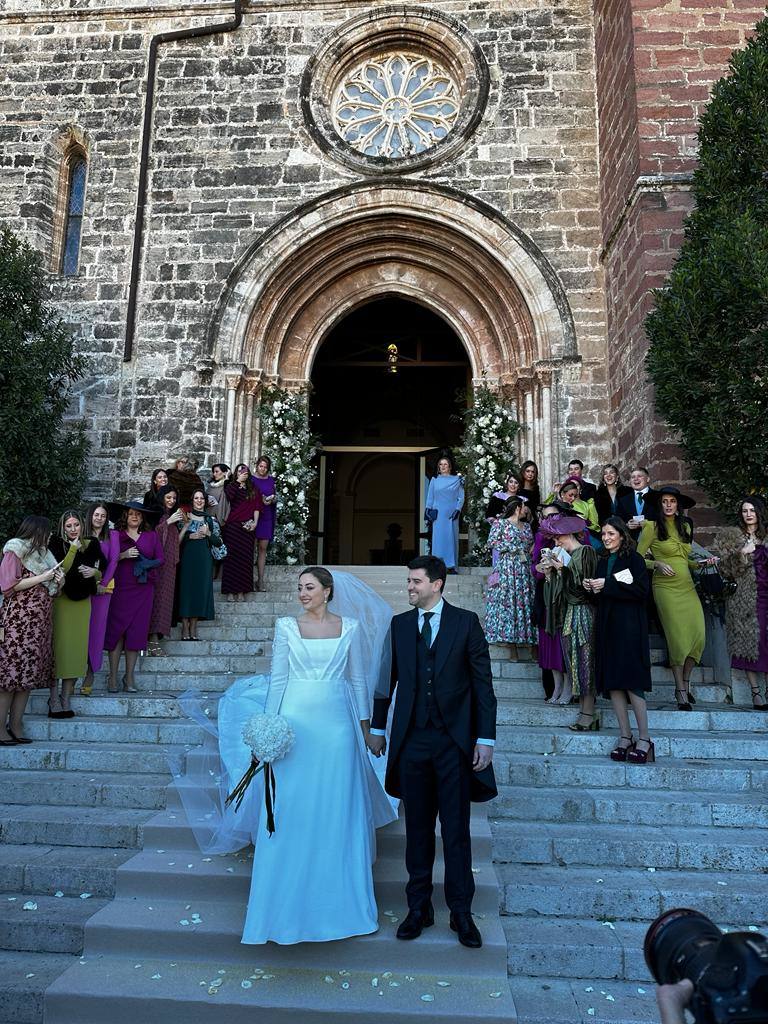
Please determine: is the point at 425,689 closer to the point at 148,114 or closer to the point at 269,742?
the point at 269,742

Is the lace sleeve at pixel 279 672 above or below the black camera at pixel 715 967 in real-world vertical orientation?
above

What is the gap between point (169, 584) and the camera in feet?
23.2

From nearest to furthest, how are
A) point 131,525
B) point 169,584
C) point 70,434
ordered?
point 131,525 < point 169,584 < point 70,434

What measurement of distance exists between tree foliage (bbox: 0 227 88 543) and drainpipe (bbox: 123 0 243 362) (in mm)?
1309

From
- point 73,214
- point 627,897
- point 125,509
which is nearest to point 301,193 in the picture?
point 73,214

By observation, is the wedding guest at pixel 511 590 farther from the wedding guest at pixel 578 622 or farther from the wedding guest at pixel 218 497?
the wedding guest at pixel 218 497

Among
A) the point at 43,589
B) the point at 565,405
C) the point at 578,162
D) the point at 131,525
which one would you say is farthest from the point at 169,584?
the point at 578,162

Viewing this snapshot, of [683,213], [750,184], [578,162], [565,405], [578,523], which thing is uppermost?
[578,162]

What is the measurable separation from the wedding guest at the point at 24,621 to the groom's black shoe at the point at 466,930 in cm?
356

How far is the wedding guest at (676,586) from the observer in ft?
19.1

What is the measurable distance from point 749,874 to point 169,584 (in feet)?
17.3

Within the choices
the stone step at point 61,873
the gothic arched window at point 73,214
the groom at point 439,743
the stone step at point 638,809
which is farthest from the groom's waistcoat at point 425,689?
the gothic arched window at point 73,214

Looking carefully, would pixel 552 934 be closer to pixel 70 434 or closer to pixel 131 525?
pixel 131 525

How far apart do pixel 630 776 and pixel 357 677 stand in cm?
214
